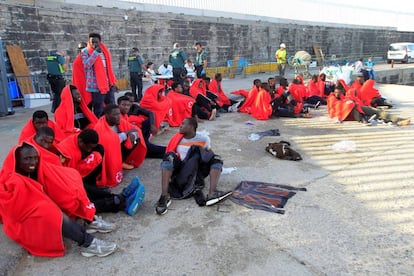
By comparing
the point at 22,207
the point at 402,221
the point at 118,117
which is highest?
the point at 118,117

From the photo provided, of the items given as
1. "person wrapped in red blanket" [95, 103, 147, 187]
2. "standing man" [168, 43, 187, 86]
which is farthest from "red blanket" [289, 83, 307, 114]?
"person wrapped in red blanket" [95, 103, 147, 187]

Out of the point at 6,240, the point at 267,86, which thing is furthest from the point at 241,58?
the point at 6,240

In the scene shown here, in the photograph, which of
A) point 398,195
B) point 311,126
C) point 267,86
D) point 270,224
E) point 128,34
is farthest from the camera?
point 128,34

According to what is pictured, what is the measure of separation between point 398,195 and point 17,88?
8.99m

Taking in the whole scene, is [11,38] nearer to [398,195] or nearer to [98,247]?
[98,247]

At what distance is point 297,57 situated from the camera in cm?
1706

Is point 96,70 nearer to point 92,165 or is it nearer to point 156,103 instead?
point 156,103

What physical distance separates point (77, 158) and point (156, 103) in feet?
10.1

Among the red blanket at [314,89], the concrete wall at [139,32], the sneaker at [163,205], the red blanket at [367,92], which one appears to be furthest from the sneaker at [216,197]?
the concrete wall at [139,32]

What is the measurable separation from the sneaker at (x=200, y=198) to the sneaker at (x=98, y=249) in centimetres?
104

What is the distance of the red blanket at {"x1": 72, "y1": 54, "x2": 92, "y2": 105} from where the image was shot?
5.50 m

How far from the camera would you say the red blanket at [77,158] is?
3393 millimetres

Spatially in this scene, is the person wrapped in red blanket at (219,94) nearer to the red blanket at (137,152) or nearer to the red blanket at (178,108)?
the red blanket at (178,108)

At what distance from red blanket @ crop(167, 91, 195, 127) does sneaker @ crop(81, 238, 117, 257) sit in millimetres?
4487
